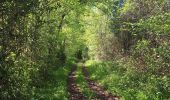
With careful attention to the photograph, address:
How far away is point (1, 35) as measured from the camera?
10.7 m

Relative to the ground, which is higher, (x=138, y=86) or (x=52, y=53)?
(x=52, y=53)

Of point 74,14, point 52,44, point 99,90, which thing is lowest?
point 99,90

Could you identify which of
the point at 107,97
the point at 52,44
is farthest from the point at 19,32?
the point at 52,44

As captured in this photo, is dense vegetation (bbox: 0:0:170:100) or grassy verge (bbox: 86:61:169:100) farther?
grassy verge (bbox: 86:61:169:100)

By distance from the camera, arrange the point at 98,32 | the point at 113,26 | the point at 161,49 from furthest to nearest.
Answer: the point at 98,32 < the point at 113,26 < the point at 161,49

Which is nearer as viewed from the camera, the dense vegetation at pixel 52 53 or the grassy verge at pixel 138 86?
the dense vegetation at pixel 52 53

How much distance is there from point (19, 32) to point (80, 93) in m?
6.56

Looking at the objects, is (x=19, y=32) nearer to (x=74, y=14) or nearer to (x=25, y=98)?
(x=25, y=98)

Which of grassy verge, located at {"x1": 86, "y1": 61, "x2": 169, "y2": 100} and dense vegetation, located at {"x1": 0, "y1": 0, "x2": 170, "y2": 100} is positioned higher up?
dense vegetation, located at {"x1": 0, "y1": 0, "x2": 170, "y2": 100}

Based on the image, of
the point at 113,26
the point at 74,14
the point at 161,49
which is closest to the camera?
the point at 161,49

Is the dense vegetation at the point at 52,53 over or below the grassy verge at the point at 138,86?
over

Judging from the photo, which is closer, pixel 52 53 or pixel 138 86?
pixel 138 86

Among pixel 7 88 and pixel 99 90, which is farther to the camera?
pixel 99 90

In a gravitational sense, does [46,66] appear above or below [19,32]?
below
